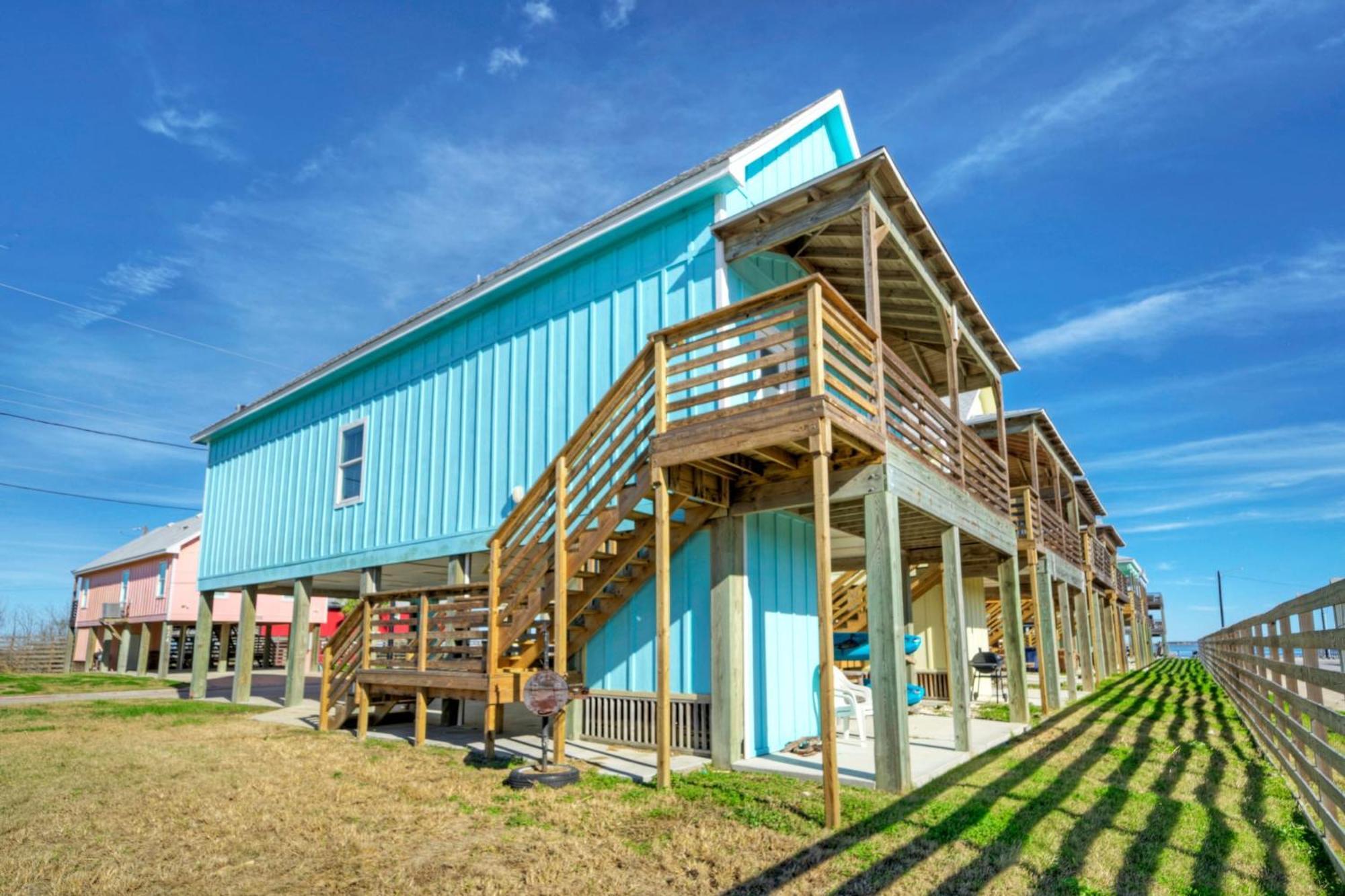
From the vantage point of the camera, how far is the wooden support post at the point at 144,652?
3284 cm

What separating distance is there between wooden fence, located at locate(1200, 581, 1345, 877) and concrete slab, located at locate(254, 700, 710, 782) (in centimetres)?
480

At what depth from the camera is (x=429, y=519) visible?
42.1ft

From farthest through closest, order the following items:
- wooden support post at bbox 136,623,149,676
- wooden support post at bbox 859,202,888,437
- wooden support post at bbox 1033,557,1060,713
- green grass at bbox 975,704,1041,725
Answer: wooden support post at bbox 136,623,149,676 < wooden support post at bbox 1033,557,1060,713 < green grass at bbox 975,704,1041,725 < wooden support post at bbox 859,202,888,437

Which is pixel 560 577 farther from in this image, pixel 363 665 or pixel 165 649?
pixel 165 649

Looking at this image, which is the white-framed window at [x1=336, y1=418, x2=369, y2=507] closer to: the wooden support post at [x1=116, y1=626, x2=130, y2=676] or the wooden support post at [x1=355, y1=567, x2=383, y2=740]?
the wooden support post at [x1=355, y1=567, x2=383, y2=740]

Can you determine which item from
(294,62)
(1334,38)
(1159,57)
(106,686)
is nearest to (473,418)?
(294,62)

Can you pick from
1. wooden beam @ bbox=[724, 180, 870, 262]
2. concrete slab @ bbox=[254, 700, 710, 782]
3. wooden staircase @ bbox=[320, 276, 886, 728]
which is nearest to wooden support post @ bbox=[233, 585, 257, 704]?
concrete slab @ bbox=[254, 700, 710, 782]

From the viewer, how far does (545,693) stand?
712 cm

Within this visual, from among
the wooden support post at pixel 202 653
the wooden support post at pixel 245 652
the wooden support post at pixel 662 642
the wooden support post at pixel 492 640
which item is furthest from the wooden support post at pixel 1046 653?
the wooden support post at pixel 202 653

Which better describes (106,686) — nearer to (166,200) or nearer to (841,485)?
(166,200)

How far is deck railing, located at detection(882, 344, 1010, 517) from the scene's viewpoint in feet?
27.3

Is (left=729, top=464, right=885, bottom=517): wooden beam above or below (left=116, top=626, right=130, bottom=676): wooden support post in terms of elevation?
above

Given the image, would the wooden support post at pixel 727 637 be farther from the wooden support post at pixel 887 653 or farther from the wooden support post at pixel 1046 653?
the wooden support post at pixel 1046 653

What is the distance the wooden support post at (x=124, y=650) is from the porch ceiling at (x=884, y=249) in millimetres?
36638
